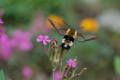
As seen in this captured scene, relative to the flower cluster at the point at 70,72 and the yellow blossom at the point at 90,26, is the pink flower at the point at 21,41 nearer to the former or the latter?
the yellow blossom at the point at 90,26

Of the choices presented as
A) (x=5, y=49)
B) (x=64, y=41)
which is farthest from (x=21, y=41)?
(x=64, y=41)

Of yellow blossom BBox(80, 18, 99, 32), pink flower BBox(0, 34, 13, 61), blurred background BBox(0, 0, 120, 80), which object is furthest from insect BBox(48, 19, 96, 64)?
yellow blossom BBox(80, 18, 99, 32)

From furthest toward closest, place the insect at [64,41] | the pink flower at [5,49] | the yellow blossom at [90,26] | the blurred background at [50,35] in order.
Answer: the yellow blossom at [90,26] → the blurred background at [50,35] → the pink flower at [5,49] → the insect at [64,41]

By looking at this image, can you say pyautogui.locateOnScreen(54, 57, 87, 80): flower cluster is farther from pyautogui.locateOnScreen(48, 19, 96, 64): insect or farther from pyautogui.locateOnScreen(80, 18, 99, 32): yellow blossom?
pyautogui.locateOnScreen(80, 18, 99, 32): yellow blossom

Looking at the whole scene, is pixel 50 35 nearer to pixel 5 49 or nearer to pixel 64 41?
pixel 5 49

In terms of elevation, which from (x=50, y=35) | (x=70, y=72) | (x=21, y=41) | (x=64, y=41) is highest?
(x=64, y=41)

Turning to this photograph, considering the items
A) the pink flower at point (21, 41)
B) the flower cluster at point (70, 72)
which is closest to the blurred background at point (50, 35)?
the pink flower at point (21, 41)

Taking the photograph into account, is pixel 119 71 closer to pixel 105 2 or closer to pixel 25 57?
pixel 25 57

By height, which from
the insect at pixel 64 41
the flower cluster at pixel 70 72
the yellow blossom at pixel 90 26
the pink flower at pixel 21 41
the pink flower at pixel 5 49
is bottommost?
the yellow blossom at pixel 90 26
